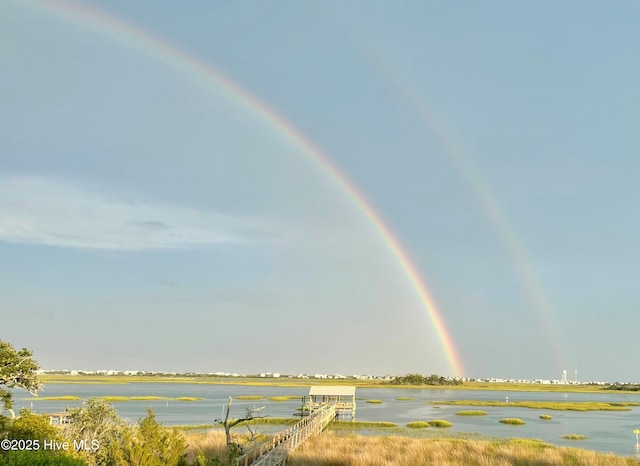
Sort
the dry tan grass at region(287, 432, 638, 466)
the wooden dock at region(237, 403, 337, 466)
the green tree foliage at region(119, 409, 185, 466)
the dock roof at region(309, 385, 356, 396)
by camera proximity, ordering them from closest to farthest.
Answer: the green tree foliage at region(119, 409, 185, 466) < the wooden dock at region(237, 403, 337, 466) < the dry tan grass at region(287, 432, 638, 466) < the dock roof at region(309, 385, 356, 396)

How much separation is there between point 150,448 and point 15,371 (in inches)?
206

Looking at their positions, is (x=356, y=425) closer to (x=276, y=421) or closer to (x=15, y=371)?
(x=276, y=421)

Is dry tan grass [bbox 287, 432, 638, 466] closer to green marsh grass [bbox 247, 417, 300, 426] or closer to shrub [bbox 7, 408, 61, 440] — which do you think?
shrub [bbox 7, 408, 61, 440]

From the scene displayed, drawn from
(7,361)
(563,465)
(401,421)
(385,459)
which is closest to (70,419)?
(7,361)

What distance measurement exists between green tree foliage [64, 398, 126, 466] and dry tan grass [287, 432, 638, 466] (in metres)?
9.44

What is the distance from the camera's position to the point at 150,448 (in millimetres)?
18000

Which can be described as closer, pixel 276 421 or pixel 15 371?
pixel 15 371

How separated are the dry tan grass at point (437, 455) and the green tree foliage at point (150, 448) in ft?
34.8

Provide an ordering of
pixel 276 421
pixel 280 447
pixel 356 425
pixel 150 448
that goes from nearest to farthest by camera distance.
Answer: pixel 150 448, pixel 280 447, pixel 356 425, pixel 276 421

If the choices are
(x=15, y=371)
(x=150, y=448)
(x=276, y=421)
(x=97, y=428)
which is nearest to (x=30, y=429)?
(x=15, y=371)

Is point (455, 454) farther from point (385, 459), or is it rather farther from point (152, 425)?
point (152, 425)

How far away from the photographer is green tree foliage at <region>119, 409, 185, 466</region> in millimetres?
17547

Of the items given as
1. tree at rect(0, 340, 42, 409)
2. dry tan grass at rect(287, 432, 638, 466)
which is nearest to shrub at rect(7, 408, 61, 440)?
tree at rect(0, 340, 42, 409)

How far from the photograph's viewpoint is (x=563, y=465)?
2816 centimetres
